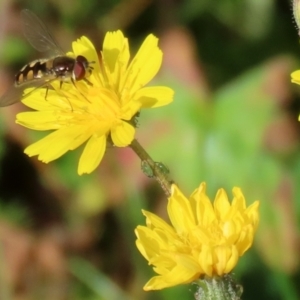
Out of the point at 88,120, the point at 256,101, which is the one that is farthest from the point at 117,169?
the point at 88,120

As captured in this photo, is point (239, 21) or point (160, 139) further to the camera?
point (239, 21)

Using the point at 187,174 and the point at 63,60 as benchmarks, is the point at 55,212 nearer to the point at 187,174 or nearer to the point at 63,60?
the point at 187,174

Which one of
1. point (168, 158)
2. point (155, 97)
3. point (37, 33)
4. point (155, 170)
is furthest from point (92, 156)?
point (168, 158)

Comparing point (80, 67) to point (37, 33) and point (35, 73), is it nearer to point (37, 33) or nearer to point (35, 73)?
point (35, 73)

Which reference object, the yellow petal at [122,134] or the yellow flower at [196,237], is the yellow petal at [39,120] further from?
the yellow flower at [196,237]

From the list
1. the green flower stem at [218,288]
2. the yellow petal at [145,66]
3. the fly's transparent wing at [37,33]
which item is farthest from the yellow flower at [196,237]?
the fly's transparent wing at [37,33]
